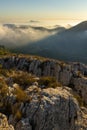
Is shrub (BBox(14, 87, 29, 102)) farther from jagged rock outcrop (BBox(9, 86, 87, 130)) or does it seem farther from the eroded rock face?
the eroded rock face

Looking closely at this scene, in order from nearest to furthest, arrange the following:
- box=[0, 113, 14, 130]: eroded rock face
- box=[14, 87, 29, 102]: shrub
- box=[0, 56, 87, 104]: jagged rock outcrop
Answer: box=[0, 113, 14, 130]: eroded rock face < box=[14, 87, 29, 102]: shrub < box=[0, 56, 87, 104]: jagged rock outcrop

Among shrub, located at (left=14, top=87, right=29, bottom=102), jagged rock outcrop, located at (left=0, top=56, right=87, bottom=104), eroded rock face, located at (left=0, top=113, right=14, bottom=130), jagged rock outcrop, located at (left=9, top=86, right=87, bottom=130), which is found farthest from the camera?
jagged rock outcrop, located at (left=0, top=56, right=87, bottom=104)

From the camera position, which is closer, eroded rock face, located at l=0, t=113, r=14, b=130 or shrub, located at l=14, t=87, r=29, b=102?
eroded rock face, located at l=0, t=113, r=14, b=130

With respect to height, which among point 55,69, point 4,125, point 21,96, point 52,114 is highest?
point 21,96

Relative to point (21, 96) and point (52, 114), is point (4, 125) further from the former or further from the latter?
point (21, 96)

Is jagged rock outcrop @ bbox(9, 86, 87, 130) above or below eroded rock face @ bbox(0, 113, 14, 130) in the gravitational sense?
below

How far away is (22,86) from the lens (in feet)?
234

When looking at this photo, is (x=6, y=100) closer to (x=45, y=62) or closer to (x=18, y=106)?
(x=18, y=106)

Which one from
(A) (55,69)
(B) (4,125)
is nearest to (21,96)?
(B) (4,125)

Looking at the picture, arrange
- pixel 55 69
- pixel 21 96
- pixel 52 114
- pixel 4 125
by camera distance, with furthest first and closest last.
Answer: pixel 55 69
pixel 21 96
pixel 52 114
pixel 4 125

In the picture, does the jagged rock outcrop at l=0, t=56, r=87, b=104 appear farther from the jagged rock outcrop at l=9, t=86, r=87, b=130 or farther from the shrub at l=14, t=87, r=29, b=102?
the shrub at l=14, t=87, r=29, b=102

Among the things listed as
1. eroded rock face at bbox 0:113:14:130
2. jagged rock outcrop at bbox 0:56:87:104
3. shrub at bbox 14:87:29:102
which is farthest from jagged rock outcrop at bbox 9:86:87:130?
jagged rock outcrop at bbox 0:56:87:104

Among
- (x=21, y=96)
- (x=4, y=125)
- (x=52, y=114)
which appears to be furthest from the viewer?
(x=21, y=96)

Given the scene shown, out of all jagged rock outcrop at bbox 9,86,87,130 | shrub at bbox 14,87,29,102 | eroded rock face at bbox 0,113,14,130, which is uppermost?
shrub at bbox 14,87,29,102
